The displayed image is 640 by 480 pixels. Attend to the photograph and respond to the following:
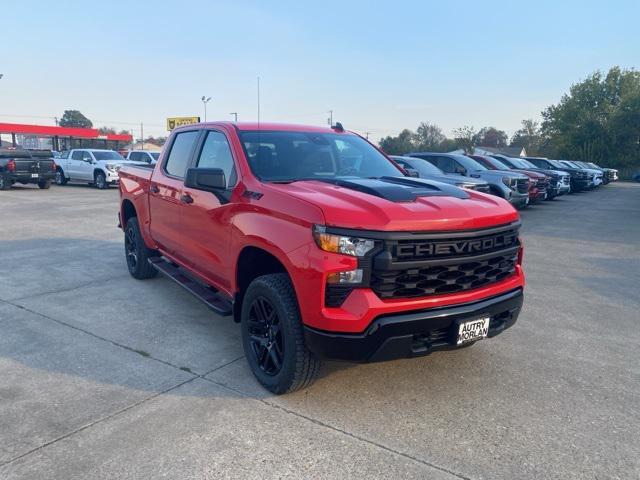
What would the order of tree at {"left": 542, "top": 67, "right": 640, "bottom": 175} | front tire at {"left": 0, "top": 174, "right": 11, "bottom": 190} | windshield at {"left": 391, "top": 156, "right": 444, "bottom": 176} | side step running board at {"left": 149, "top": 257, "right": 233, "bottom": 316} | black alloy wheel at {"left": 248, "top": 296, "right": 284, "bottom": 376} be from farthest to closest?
tree at {"left": 542, "top": 67, "right": 640, "bottom": 175} → front tire at {"left": 0, "top": 174, "right": 11, "bottom": 190} → windshield at {"left": 391, "top": 156, "right": 444, "bottom": 176} → side step running board at {"left": 149, "top": 257, "right": 233, "bottom": 316} → black alloy wheel at {"left": 248, "top": 296, "right": 284, "bottom": 376}

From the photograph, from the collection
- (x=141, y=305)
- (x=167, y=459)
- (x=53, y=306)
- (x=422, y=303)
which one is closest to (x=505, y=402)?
(x=422, y=303)

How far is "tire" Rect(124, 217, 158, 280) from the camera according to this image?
6196mm

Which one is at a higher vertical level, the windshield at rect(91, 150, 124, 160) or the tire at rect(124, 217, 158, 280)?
the windshield at rect(91, 150, 124, 160)

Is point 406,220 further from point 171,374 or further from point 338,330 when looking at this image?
point 171,374

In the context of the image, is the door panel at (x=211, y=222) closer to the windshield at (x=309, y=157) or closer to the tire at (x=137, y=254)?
the windshield at (x=309, y=157)

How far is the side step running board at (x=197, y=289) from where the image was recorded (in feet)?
13.5

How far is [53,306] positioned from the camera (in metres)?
5.37

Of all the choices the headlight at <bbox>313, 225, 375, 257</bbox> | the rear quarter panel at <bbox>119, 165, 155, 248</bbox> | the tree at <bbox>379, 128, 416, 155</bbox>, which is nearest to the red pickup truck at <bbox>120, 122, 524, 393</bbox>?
the headlight at <bbox>313, 225, 375, 257</bbox>

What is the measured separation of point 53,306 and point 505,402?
15.0 ft

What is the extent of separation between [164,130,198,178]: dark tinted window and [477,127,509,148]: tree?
111m

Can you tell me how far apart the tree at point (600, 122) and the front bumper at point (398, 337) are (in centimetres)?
5790

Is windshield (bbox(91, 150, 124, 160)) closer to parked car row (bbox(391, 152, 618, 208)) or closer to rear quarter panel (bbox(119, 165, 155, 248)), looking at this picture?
parked car row (bbox(391, 152, 618, 208))

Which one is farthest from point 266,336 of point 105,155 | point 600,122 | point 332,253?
point 600,122

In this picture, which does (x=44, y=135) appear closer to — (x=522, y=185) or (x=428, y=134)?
(x=522, y=185)
